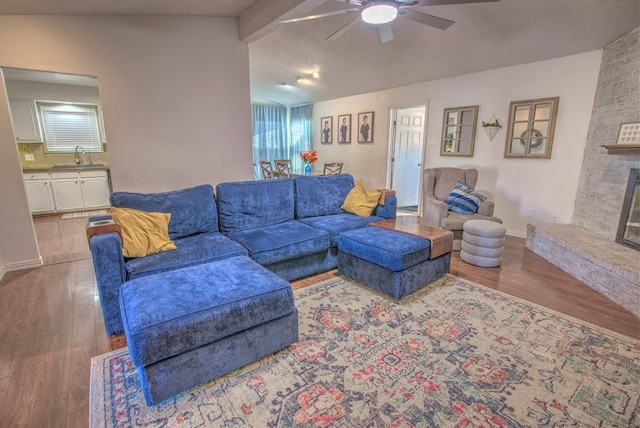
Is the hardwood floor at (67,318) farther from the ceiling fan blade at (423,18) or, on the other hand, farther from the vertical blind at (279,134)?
the vertical blind at (279,134)

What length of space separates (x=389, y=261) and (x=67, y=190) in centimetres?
592

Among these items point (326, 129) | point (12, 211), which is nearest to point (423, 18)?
point (12, 211)

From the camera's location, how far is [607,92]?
3.27 meters

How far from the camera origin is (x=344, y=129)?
6844mm

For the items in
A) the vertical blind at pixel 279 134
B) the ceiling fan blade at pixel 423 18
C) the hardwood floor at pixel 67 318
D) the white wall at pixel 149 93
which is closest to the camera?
the hardwood floor at pixel 67 318

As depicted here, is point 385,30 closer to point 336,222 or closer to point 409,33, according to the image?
point 409,33

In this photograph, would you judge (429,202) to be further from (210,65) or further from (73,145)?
(73,145)

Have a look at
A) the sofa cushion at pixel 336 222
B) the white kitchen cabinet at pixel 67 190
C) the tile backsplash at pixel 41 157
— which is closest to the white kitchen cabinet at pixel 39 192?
the white kitchen cabinet at pixel 67 190

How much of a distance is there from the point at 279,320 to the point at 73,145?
627cm

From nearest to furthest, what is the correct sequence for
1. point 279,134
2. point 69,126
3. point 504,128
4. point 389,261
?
point 389,261 < point 504,128 < point 69,126 < point 279,134

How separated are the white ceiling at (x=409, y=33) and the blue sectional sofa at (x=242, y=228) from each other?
73.6 inches

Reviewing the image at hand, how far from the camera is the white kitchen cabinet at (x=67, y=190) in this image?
5297 mm

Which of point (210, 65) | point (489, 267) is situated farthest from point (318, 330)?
point (210, 65)

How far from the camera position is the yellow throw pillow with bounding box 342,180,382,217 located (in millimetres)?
3514
